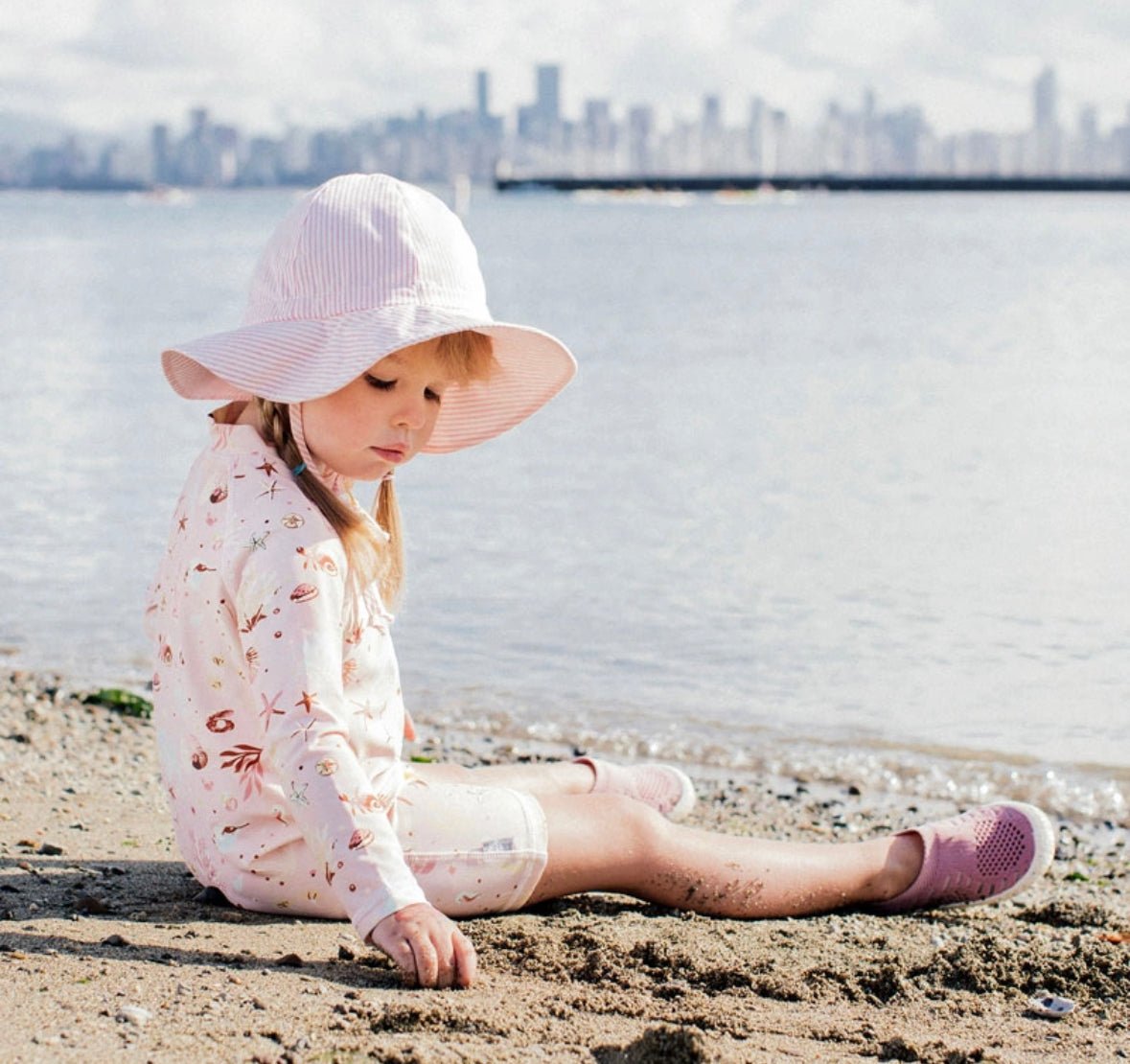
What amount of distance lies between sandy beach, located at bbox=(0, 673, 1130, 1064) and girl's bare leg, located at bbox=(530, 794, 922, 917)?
51 millimetres

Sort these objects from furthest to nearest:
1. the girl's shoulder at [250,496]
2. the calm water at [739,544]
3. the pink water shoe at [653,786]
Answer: the calm water at [739,544] < the pink water shoe at [653,786] < the girl's shoulder at [250,496]

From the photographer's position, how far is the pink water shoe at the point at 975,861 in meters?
3.66

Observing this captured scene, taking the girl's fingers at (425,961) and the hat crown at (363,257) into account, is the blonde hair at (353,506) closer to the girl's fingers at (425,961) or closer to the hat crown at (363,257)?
the hat crown at (363,257)

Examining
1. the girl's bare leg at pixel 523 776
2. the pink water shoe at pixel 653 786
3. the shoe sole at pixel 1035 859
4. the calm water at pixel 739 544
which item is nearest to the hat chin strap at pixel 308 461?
the girl's bare leg at pixel 523 776

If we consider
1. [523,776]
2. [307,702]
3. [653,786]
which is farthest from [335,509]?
[653,786]

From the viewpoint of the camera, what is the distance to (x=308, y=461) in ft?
9.97

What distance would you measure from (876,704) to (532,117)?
158596mm

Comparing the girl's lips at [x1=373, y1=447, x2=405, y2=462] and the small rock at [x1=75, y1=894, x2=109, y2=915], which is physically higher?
the girl's lips at [x1=373, y1=447, x2=405, y2=462]

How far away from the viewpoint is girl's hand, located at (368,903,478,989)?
2719mm

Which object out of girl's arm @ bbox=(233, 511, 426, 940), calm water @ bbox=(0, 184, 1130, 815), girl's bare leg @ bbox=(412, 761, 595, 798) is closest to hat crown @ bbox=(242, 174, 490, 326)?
girl's arm @ bbox=(233, 511, 426, 940)

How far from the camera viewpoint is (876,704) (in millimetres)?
6254

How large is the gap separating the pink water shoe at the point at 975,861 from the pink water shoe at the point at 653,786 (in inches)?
24.2

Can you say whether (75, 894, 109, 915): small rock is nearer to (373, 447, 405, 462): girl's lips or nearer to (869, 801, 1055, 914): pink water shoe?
(373, 447, 405, 462): girl's lips

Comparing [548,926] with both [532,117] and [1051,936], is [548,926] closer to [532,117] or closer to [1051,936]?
[1051,936]
